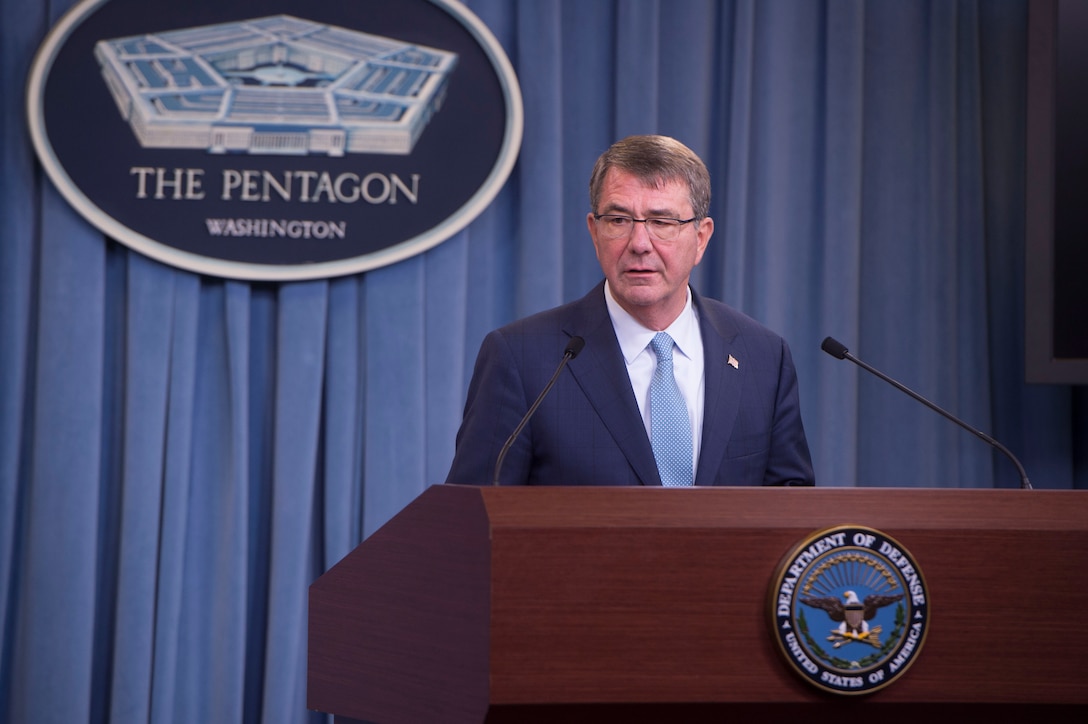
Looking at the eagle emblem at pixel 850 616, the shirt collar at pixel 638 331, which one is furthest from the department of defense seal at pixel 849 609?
the shirt collar at pixel 638 331

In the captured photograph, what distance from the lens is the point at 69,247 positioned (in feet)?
10.2

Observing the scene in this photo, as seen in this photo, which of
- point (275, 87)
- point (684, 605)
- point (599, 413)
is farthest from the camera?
point (275, 87)

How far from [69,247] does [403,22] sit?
1121 millimetres

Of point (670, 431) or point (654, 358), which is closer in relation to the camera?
point (670, 431)

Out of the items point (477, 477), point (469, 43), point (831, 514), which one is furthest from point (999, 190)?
point (831, 514)

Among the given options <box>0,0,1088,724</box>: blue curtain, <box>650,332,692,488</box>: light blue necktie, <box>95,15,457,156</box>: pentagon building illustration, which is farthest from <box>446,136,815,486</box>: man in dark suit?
<box>95,15,457,156</box>: pentagon building illustration

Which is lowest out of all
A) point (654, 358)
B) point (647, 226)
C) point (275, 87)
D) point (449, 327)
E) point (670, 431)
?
point (670, 431)

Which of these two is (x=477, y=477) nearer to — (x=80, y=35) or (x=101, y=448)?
(x=101, y=448)

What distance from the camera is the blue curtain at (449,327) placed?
3062 millimetres

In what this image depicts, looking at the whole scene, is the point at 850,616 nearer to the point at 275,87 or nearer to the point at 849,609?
the point at 849,609

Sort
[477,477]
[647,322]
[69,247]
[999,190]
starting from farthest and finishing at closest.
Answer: [999,190] < [69,247] < [647,322] < [477,477]

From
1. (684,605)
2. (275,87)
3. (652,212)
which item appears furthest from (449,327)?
(684,605)

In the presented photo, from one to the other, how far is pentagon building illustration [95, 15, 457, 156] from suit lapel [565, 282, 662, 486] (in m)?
1.34

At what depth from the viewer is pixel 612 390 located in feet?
6.70
